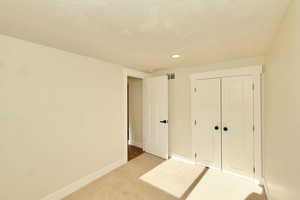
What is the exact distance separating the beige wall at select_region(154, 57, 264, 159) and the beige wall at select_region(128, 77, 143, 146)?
3.58ft

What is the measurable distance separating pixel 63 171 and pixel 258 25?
317 cm

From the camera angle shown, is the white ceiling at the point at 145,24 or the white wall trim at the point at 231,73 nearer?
the white ceiling at the point at 145,24

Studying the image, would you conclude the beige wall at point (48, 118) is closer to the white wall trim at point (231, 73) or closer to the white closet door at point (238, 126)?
the white wall trim at point (231, 73)

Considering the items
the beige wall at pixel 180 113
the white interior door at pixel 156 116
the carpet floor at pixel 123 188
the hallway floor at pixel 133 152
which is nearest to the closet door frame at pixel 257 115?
the beige wall at pixel 180 113

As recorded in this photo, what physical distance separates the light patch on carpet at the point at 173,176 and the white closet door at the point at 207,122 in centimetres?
32

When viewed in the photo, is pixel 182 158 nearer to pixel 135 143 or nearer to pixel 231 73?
pixel 135 143

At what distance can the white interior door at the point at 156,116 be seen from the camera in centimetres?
321

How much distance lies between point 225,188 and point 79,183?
2.44 m

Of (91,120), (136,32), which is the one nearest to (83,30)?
(136,32)

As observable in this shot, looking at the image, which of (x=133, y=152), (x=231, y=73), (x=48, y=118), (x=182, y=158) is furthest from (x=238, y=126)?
(x=48, y=118)

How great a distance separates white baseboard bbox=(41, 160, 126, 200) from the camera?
74.1 inches

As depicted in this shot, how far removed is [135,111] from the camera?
13.6 ft

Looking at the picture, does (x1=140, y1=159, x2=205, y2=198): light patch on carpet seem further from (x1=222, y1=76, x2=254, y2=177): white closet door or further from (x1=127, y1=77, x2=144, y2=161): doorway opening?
(x1=127, y1=77, x2=144, y2=161): doorway opening

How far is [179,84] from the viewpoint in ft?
10.2
